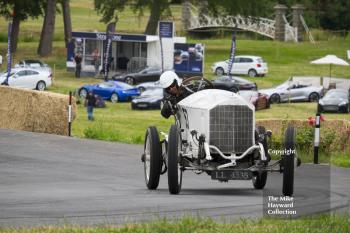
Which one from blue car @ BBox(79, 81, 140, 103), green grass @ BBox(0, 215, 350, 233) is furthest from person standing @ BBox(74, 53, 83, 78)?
green grass @ BBox(0, 215, 350, 233)

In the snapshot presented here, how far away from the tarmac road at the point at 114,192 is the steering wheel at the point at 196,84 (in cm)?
149

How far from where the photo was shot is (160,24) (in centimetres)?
7375

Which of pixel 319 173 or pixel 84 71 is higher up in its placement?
pixel 319 173

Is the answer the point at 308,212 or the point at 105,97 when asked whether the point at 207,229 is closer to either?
the point at 308,212

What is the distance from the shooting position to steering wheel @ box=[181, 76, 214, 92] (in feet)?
53.4

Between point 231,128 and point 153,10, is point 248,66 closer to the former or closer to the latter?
point 153,10

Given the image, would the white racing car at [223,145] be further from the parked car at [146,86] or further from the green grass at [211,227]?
the parked car at [146,86]

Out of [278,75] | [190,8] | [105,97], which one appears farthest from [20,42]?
[105,97]

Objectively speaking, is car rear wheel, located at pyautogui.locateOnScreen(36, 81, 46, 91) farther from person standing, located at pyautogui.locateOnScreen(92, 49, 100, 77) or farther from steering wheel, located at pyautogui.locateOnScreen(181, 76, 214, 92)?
steering wheel, located at pyautogui.locateOnScreen(181, 76, 214, 92)

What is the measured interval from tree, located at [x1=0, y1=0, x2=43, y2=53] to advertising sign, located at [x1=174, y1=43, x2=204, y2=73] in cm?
1467

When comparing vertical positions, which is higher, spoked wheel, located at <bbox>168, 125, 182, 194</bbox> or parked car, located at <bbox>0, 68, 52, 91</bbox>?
spoked wheel, located at <bbox>168, 125, 182, 194</bbox>

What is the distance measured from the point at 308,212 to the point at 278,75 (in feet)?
212

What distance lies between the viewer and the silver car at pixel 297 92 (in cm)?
6225

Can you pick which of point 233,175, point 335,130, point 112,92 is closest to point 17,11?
point 112,92
